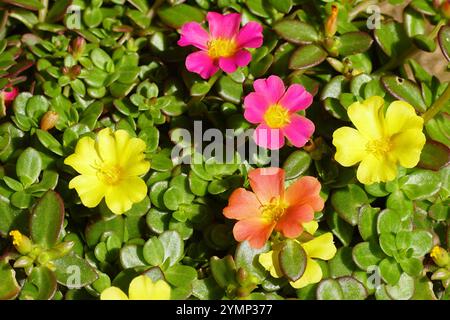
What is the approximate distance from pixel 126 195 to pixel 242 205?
339mm

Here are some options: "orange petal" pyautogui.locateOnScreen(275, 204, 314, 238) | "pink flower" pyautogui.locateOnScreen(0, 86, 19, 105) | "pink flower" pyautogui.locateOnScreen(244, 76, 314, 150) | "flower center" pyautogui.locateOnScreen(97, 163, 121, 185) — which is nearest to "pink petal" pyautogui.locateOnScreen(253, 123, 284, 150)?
"pink flower" pyautogui.locateOnScreen(244, 76, 314, 150)

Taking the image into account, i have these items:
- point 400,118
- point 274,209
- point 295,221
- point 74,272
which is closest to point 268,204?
point 274,209

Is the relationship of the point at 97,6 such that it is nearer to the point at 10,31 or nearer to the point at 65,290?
the point at 10,31

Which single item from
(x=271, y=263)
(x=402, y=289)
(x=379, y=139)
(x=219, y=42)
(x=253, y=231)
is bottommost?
(x=402, y=289)

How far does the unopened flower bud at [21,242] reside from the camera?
185 centimetres

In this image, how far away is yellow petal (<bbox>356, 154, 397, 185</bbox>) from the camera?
195cm

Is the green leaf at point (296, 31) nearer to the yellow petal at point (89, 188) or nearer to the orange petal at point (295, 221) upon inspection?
the orange petal at point (295, 221)

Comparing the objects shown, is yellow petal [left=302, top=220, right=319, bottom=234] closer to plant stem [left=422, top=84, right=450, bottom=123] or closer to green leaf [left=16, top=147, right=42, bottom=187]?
plant stem [left=422, top=84, right=450, bottom=123]

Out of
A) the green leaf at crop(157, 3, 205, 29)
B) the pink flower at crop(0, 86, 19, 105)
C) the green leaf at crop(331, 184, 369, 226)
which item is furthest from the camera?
the green leaf at crop(157, 3, 205, 29)

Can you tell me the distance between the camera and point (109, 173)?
203 centimetres

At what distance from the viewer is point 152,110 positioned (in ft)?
7.36

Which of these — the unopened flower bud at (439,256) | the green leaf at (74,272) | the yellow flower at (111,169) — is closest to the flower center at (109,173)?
the yellow flower at (111,169)

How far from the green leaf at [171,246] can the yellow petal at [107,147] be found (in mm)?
Result: 276

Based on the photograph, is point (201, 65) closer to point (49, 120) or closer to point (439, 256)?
point (49, 120)
